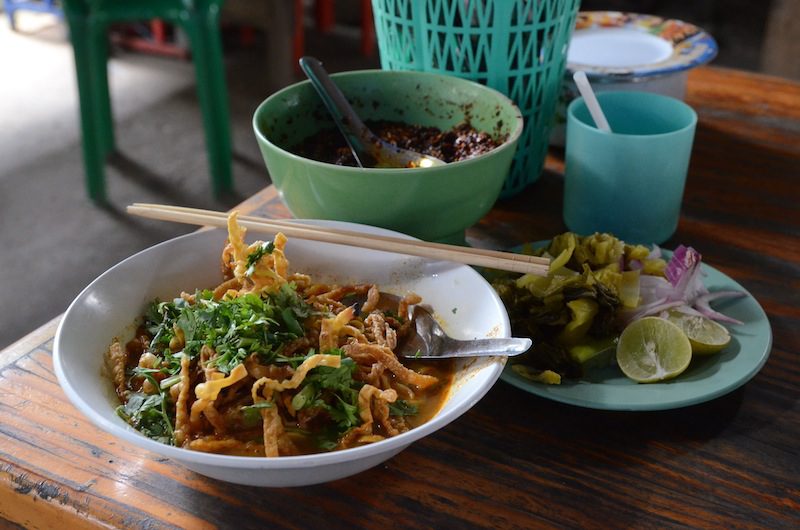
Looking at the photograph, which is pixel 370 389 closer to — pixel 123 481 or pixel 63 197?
pixel 123 481

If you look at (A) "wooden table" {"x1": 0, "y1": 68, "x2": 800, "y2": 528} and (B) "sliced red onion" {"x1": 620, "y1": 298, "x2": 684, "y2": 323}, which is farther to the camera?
(B) "sliced red onion" {"x1": 620, "y1": 298, "x2": 684, "y2": 323}

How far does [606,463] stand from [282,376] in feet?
1.03

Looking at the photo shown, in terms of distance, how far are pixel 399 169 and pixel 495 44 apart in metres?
0.29

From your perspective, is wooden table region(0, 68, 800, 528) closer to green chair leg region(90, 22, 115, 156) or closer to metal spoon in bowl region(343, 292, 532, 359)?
metal spoon in bowl region(343, 292, 532, 359)

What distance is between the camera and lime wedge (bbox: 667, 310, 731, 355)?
812 millimetres

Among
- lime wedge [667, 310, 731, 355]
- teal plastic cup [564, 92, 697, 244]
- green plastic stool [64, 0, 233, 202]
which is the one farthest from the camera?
green plastic stool [64, 0, 233, 202]

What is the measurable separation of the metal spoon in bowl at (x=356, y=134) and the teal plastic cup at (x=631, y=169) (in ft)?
0.71

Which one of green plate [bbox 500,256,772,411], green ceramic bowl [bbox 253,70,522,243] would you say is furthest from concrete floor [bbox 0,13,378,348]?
green plate [bbox 500,256,772,411]

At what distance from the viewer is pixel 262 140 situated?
3.11 feet

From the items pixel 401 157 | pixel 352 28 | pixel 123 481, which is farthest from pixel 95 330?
pixel 352 28

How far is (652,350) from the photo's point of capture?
0.81 metres

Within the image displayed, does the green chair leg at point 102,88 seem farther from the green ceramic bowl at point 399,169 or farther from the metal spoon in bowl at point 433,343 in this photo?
the metal spoon in bowl at point 433,343

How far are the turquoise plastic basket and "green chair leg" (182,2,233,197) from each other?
1.64 meters

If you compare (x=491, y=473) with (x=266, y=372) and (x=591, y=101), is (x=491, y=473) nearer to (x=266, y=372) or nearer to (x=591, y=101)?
(x=266, y=372)
